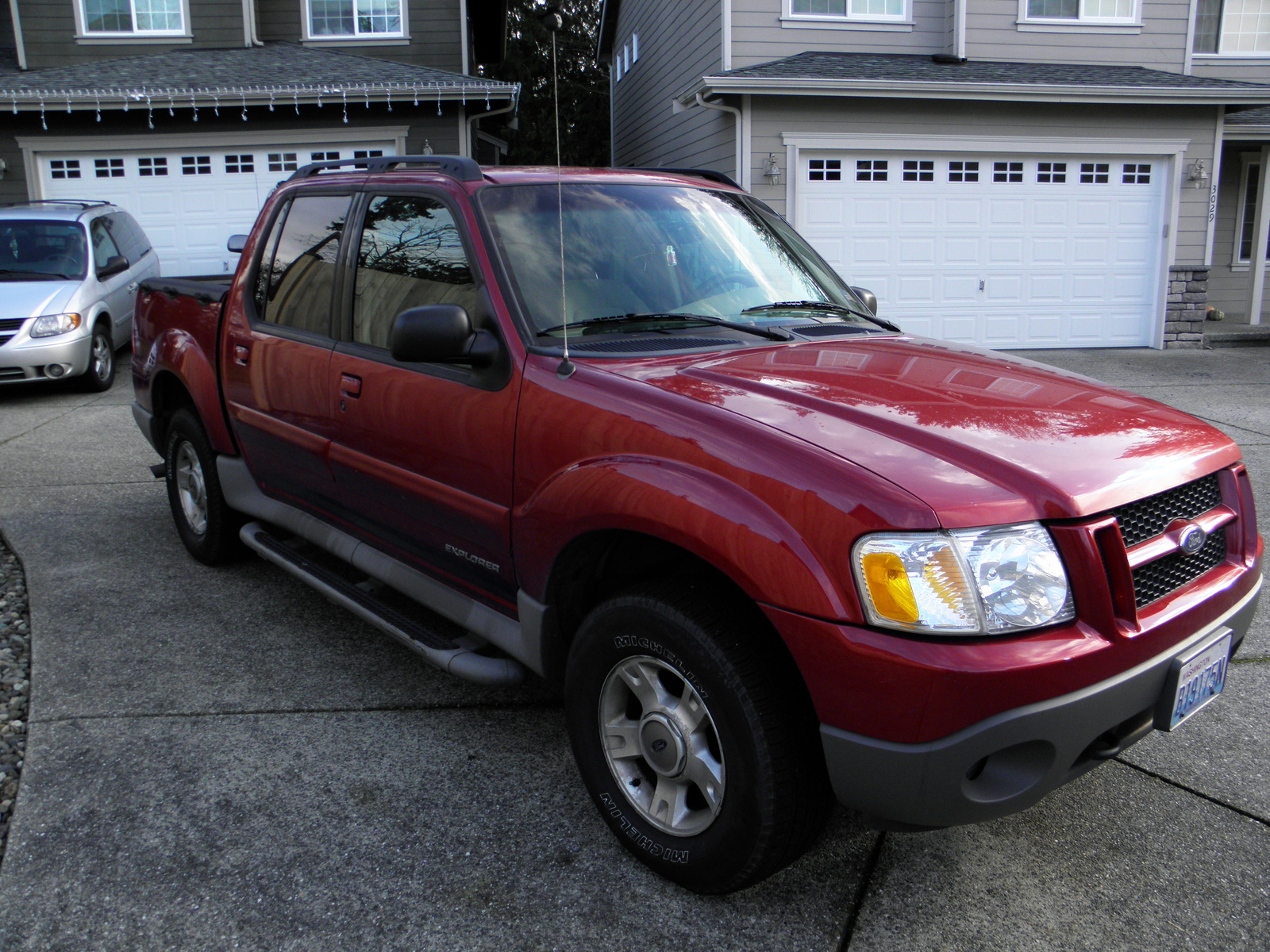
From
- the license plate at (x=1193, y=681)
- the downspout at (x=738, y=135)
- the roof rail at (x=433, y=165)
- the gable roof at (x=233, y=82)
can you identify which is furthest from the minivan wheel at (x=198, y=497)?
the gable roof at (x=233, y=82)

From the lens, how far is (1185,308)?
43.0 ft

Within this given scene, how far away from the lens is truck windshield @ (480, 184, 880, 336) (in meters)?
3.04

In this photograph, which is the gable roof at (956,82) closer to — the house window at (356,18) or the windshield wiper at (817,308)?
the house window at (356,18)

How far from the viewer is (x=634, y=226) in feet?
10.9

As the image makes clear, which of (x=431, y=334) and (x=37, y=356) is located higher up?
(x=431, y=334)

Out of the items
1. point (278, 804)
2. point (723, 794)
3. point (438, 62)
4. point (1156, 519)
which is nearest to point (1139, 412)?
point (1156, 519)

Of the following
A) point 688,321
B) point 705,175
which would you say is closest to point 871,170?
point 705,175

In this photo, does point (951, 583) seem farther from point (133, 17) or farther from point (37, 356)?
point (133, 17)

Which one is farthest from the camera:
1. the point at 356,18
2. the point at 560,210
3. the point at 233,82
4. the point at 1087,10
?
the point at 356,18

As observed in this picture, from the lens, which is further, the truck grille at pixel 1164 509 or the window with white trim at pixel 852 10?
the window with white trim at pixel 852 10

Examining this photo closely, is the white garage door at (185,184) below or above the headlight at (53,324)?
above

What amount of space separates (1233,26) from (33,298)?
17415 millimetres

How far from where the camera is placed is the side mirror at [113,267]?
34.6 feet

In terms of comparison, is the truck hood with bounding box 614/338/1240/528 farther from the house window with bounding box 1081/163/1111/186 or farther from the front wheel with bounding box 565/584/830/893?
the house window with bounding box 1081/163/1111/186
